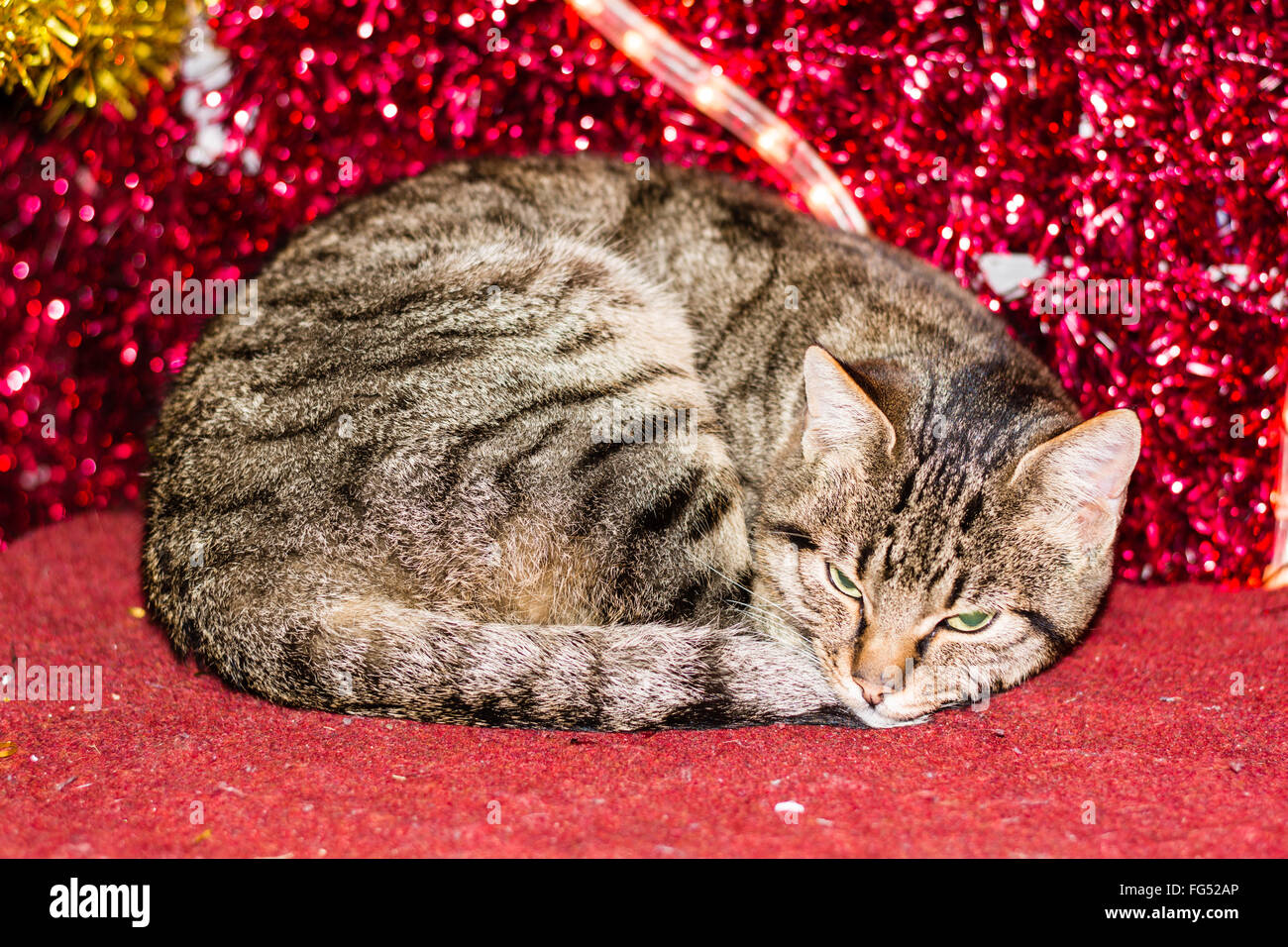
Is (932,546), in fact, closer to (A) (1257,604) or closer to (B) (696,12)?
(A) (1257,604)

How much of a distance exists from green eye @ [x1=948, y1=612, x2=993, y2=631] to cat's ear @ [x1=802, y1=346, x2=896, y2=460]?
1.17 feet

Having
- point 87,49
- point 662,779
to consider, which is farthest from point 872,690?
point 87,49

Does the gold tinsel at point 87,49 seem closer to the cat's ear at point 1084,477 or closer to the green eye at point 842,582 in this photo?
the green eye at point 842,582

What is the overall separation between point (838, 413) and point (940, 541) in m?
0.33

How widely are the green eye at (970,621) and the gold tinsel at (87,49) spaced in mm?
2209

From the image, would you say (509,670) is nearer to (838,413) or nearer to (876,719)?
(876,719)

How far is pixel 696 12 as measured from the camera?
2.64 metres

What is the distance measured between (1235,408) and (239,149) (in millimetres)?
2893

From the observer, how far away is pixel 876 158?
2.74 m

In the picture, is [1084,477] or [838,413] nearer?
[1084,477]

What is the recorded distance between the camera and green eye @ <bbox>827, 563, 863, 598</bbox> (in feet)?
6.56

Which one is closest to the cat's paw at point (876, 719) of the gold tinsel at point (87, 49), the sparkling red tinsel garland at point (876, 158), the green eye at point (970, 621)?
the green eye at point (970, 621)

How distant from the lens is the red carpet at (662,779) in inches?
56.7

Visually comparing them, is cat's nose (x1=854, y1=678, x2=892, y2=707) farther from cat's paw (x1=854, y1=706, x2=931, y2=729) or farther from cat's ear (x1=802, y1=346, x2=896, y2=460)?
cat's ear (x1=802, y1=346, x2=896, y2=460)
